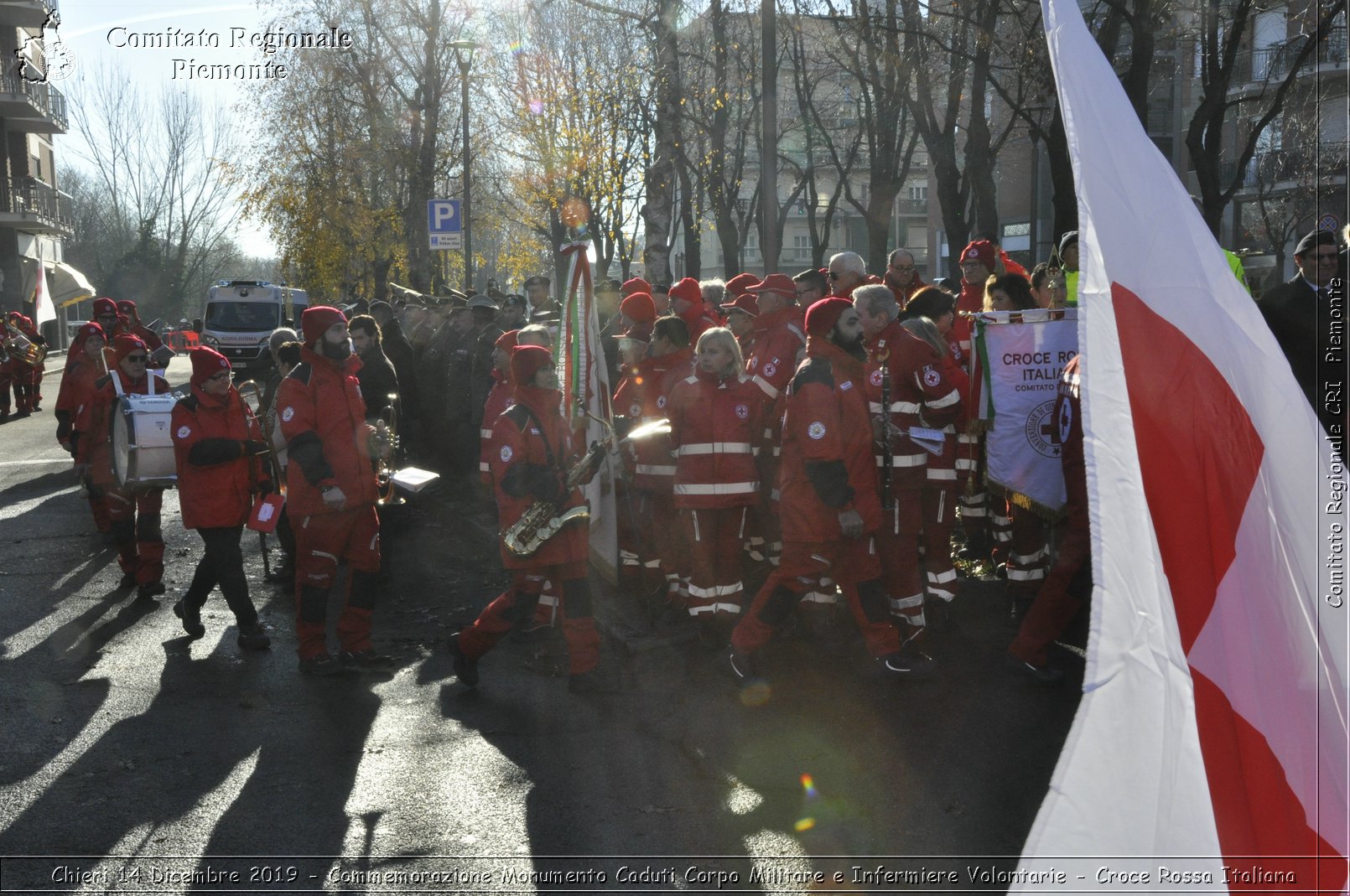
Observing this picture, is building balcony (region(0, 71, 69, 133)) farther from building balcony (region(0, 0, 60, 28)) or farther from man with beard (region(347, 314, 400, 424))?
man with beard (region(347, 314, 400, 424))

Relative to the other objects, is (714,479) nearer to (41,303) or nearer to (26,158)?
(41,303)

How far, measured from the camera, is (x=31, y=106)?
48.9 m

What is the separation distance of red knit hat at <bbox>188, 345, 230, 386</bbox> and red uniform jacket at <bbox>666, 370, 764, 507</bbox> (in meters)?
2.75

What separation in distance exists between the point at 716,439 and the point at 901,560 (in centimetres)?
117

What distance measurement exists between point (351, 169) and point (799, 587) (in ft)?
120

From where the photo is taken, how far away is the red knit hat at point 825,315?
608cm

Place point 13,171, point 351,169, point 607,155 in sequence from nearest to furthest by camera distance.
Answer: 1. point 607,155
2. point 351,169
3. point 13,171

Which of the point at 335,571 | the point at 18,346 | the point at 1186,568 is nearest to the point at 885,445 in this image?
the point at 335,571

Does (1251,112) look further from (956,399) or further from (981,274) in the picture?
(956,399)

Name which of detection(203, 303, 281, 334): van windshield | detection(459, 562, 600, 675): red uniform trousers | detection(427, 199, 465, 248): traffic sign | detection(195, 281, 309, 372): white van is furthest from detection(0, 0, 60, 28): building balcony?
detection(459, 562, 600, 675): red uniform trousers

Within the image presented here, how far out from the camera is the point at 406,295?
20.2 m

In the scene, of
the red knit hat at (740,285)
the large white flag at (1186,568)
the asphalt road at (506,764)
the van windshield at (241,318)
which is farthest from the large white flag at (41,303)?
the large white flag at (1186,568)

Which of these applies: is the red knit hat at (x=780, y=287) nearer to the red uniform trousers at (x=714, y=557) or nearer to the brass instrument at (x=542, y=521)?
the red uniform trousers at (x=714, y=557)

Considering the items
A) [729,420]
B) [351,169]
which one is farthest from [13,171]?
[729,420]
